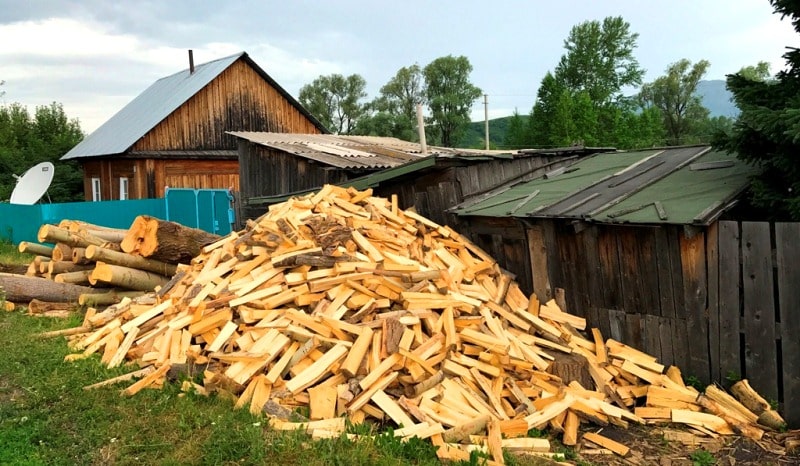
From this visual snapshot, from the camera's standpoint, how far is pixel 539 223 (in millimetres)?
8125

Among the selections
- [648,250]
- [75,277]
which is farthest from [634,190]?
[75,277]

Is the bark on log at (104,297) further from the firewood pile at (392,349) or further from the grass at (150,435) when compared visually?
the grass at (150,435)

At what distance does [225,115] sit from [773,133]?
22340 mm

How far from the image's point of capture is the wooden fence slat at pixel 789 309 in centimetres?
590

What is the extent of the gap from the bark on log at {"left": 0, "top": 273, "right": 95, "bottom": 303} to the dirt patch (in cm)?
882

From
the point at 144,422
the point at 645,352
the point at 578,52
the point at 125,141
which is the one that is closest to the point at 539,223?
the point at 645,352

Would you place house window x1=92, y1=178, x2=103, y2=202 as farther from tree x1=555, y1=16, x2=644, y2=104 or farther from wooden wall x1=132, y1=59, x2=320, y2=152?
tree x1=555, y1=16, x2=644, y2=104

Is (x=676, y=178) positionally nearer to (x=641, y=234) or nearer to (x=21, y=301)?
(x=641, y=234)

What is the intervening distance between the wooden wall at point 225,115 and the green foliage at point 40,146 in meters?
14.5

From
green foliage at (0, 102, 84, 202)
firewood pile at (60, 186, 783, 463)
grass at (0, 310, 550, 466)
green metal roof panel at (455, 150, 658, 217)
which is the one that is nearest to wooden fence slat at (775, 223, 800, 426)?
firewood pile at (60, 186, 783, 463)

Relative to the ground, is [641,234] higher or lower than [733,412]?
higher

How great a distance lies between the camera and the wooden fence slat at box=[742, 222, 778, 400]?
20.0 feet

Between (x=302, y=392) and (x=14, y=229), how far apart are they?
59.9 ft

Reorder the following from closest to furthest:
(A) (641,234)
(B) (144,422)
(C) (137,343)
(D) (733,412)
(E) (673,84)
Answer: (B) (144,422) → (D) (733,412) → (A) (641,234) → (C) (137,343) → (E) (673,84)
